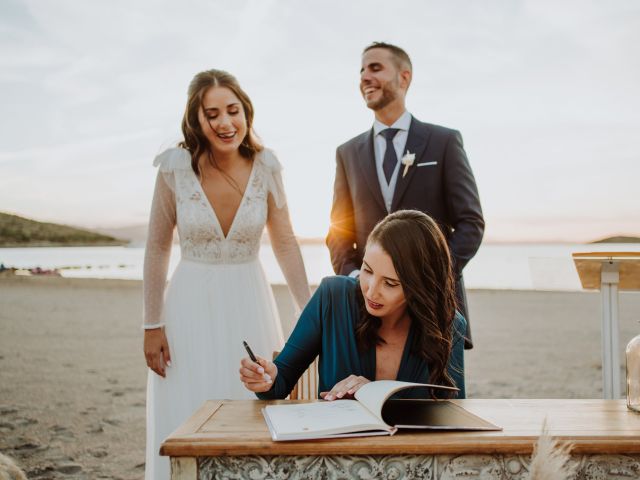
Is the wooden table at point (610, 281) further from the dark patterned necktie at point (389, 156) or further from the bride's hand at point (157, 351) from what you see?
the bride's hand at point (157, 351)

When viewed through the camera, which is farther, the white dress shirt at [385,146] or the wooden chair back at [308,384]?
the white dress shirt at [385,146]

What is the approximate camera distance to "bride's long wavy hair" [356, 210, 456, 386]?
2033mm

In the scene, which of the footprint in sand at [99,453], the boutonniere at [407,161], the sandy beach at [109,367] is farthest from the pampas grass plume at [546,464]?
the footprint in sand at [99,453]

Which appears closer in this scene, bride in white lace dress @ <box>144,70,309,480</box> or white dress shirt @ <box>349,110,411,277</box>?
bride in white lace dress @ <box>144,70,309,480</box>

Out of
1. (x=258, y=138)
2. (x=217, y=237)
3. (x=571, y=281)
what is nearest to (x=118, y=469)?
(x=217, y=237)

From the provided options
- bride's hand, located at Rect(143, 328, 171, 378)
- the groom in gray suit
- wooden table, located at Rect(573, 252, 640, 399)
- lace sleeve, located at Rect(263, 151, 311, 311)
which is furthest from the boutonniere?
bride's hand, located at Rect(143, 328, 171, 378)

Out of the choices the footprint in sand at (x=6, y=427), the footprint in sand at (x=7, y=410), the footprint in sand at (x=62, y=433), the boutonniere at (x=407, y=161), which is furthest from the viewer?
the footprint in sand at (x=7, y=410)

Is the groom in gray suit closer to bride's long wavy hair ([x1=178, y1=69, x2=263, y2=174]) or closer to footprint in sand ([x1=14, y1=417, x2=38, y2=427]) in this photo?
bride's long wavy hair ([x1=178, y1=69, x2=263, y2=174])

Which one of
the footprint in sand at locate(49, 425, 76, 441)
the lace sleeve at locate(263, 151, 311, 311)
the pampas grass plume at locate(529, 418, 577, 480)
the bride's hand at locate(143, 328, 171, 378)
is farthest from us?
the footprint in sand at locate(49, 425, 76, 441)

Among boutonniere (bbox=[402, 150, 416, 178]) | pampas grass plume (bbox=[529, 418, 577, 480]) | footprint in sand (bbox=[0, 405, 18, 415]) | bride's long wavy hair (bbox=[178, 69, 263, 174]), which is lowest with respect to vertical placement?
footprint in sand (bbox=[0, 405, 18, 415])

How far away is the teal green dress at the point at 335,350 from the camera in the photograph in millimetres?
2139

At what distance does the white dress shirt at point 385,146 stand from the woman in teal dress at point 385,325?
100 cm

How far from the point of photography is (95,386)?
639 centimetres

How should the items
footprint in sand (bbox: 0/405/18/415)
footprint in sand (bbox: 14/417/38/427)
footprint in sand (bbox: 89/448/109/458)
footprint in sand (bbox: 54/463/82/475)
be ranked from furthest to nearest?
footprint in sand (bbox: 0/405/18/415) → footprint in sand (bbox: 14/417/38/427) → footprint in sand (bbox: 89/448/109/458) → footprint in sand (bbox: 54/463/82/475)
